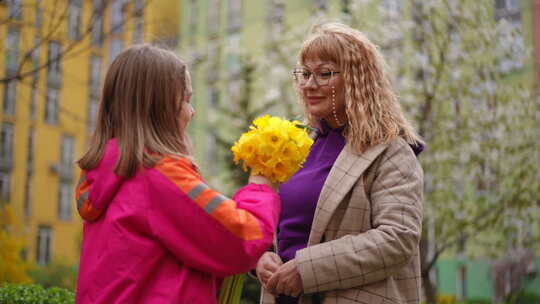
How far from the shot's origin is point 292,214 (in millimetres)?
3035

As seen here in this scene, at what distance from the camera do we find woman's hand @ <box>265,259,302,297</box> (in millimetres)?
2770

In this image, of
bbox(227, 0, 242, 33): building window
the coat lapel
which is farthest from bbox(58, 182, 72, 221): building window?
the coat lapel

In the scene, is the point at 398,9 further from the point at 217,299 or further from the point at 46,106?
the point at 46,106

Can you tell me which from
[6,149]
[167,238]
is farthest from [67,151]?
[167,238]

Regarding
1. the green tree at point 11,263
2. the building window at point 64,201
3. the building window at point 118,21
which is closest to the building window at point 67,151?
the building window at point 64,201

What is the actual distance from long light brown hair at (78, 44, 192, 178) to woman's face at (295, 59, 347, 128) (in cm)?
84

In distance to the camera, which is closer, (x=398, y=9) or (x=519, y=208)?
(x=519, y=208)

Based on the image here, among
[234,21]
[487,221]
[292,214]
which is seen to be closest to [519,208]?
[487,221]

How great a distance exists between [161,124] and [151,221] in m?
0.40

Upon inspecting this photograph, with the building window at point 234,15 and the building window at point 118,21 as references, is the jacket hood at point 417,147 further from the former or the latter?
the building window at point 234,15

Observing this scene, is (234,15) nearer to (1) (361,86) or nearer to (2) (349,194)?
(1) (361,86)

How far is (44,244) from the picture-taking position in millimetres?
33938

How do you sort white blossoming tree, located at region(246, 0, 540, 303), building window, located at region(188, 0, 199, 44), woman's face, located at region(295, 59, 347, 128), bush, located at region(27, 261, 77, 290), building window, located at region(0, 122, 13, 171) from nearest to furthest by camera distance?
woman's face, located at region(295, 59, 347, 128) → white blossoming tree, located at region(246, 0, 540, 303) → bush, located at region(27, 261, 77, 290) → building window, located at region(0, 122, 13, 171) → building window, located at region(188, 0, 199, 44)

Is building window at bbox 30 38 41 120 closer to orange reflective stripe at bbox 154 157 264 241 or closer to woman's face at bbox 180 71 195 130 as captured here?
woman's face at bbox 180 71 195 130
